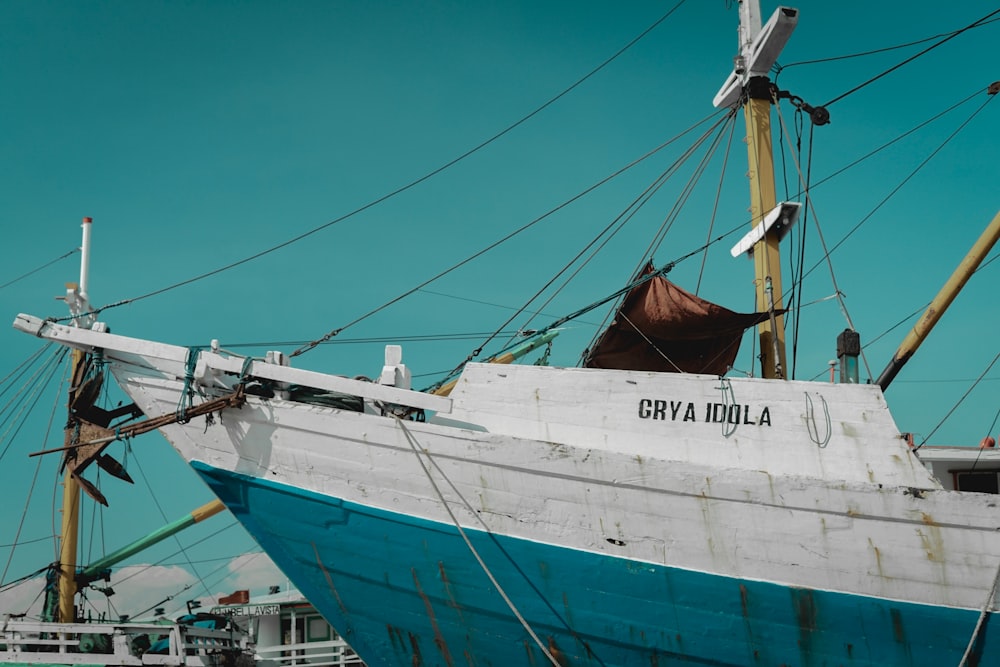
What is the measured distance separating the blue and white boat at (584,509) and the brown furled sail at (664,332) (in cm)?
206

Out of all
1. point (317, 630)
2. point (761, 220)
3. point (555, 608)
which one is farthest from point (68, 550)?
point (761, 220)

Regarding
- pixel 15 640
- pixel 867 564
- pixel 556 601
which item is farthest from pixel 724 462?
pixel 15 640

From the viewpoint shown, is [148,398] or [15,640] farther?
[15,640]

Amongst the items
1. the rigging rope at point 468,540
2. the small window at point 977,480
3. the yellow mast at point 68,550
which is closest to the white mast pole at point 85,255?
the yellow mast at point 68,550

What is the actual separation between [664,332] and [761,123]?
4.98 m

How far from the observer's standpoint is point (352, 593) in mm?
11125

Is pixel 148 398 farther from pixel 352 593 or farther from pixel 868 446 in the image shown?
pixel 868 446

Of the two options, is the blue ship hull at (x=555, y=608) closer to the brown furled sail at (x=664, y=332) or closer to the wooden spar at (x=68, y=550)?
the brown furled sail at (x=664, y=332)

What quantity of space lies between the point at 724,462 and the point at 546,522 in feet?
7.48

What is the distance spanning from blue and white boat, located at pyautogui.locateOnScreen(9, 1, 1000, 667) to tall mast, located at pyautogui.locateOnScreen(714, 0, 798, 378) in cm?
280

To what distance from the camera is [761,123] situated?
52.4ft

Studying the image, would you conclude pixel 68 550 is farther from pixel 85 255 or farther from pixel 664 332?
pixel 664 332

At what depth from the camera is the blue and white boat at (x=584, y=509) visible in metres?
10.1

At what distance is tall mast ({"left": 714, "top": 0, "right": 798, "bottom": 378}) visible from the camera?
14.6m
